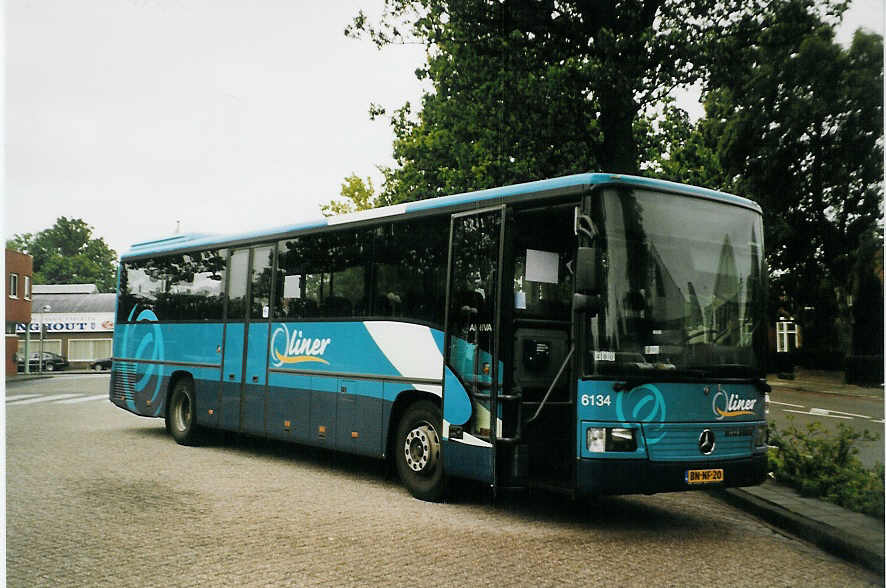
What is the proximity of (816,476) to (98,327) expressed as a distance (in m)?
68.2

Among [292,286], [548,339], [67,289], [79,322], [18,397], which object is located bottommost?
[18,397]

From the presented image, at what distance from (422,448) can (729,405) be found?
3158 millimetres

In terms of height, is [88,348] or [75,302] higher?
[75,302]

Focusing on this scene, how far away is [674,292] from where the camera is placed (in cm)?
784

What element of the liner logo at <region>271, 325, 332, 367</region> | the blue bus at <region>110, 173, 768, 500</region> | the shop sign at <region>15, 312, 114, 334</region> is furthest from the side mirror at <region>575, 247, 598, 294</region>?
the shop sign at <region>15, 312, 114, 334</region>

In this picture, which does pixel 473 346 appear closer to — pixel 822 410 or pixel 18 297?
pixel 822 410

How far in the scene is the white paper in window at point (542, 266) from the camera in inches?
339

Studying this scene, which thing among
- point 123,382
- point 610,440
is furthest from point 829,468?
→ point 123,382

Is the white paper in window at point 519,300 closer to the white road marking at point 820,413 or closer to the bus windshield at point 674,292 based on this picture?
the bus windshield at point 674,292

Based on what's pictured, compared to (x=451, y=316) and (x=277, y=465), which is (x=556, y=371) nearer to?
(x=451, y=316)

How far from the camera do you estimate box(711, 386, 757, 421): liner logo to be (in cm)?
800

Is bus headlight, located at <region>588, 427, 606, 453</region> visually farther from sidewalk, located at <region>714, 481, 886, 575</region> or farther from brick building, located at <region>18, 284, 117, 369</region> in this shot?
brick building, located at <region>18, 284, 117, 369</region>

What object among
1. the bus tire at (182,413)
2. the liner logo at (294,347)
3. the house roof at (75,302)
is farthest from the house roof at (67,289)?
the liner logo at (294,347)

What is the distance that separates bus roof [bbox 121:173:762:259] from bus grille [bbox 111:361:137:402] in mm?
3011
